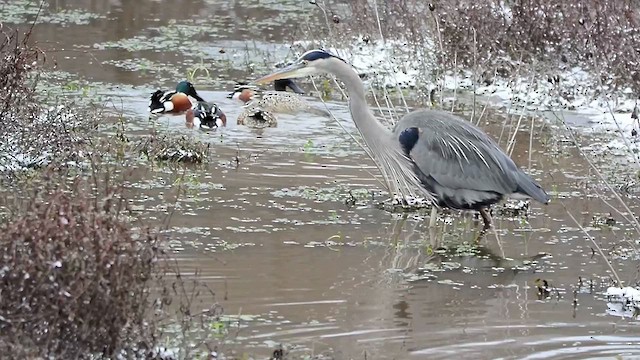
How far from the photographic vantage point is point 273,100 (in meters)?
12.8

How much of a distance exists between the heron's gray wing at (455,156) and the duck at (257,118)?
3.70m

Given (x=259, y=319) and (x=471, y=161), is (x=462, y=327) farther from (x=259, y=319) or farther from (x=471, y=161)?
(x=471, y=161)

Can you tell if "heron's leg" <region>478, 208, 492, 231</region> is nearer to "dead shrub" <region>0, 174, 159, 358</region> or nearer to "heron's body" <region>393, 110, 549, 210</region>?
"heron's body" <region>393, 110, 549, 210</region>

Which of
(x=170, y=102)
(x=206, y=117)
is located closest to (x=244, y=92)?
(x=170, y=102)

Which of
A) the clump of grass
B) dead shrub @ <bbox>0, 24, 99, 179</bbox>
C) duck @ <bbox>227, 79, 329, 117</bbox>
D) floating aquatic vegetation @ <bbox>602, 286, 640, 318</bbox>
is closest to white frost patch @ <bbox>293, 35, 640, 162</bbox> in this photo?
duck @ <bbox>227, 79, 329, 117</bbox>

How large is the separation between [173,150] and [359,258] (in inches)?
112

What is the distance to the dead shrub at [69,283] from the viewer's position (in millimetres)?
4574

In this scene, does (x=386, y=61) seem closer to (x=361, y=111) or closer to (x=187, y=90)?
(x=187, y=90)

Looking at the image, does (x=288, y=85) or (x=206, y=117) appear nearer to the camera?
(x=206, y=117)

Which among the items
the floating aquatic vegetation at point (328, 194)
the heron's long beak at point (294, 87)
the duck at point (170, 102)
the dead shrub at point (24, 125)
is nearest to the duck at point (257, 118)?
the duck at point (170, 102)

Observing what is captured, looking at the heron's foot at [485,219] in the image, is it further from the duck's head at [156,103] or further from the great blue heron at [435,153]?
the duck's head at [156,103]

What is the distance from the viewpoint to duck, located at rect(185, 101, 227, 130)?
1184 cm

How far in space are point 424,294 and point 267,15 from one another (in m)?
14.1

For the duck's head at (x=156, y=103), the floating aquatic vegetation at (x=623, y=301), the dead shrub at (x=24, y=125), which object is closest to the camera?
A: the floating aquatic vegetation at (x=623, y=301)
